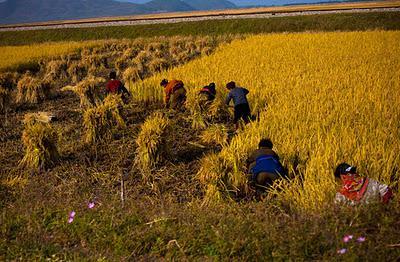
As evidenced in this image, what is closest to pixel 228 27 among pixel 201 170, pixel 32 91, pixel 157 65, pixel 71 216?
pixel 157 65

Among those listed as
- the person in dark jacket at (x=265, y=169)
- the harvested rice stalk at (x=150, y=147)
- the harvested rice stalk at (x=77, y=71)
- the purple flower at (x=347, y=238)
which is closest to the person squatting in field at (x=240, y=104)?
the harvested rice stalk at (x=150, y=147)

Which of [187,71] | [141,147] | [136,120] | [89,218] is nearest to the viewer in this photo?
[89,218]

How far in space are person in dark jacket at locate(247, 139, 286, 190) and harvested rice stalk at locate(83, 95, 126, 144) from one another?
3742 millimetres

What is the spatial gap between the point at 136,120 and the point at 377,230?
6.59 meters

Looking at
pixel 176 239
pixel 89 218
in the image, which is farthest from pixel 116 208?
pixel 176 239

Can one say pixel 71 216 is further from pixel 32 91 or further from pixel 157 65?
pixel 157 65

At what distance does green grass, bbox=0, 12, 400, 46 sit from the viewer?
30.8 m

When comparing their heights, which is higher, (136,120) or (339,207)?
(339,207)

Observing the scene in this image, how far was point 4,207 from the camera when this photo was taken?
486cm

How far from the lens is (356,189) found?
13.6 feet

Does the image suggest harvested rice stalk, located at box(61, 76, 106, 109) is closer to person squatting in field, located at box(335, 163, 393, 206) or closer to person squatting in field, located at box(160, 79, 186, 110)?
person squatting in field, located at box(160, 79, 186, 110)

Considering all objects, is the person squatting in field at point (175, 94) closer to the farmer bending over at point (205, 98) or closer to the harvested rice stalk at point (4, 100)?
the farmer bending over at point (205, 98)

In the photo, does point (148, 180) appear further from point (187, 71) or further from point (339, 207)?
point (187, 71)

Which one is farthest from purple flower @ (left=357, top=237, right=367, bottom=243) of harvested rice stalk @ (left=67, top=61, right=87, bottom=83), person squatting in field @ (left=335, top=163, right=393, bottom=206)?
harvested rice stalk @ (left=67, top=61, right=87, bottom=83)
